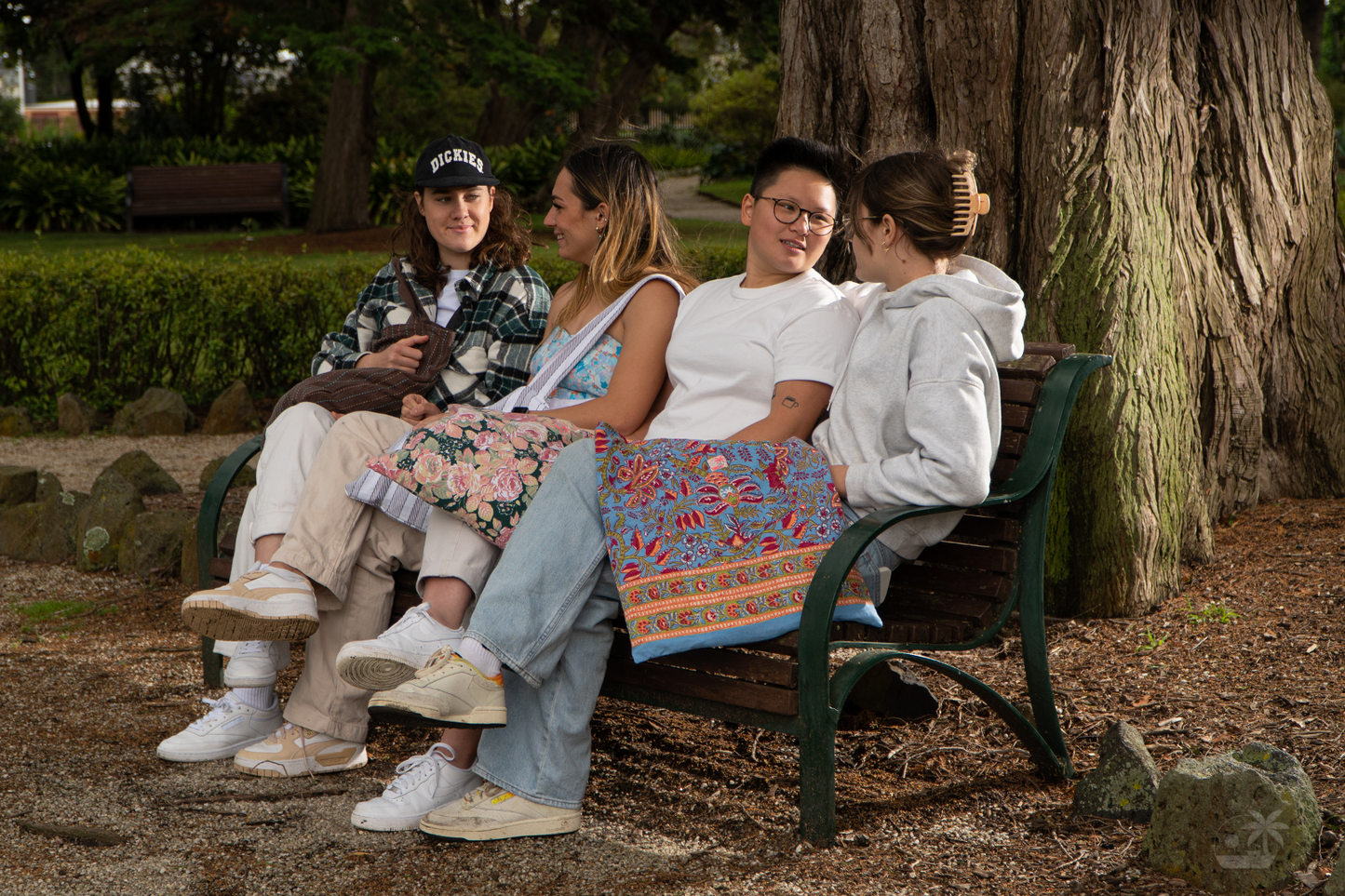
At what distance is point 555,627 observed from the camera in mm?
2535

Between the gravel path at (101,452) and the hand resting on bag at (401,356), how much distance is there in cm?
→ 297

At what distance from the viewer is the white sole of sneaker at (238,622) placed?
105 inches

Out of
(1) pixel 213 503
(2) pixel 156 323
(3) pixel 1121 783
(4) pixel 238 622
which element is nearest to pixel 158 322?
(2) pixel 156 323

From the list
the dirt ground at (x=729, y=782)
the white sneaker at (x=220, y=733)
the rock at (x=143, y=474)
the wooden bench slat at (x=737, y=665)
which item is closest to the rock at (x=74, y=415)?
the rock at (x=143, y=474)

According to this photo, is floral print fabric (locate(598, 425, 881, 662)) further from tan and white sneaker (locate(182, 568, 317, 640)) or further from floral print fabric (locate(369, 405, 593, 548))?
tan and white sneaker (locate(182, 568, 317, 640))

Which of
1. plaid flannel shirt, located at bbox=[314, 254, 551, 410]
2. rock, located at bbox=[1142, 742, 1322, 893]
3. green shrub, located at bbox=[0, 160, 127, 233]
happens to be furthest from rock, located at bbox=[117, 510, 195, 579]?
green shrub, located at bbox=[0, 160, 127, 233]

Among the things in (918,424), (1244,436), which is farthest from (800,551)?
(1244,436)

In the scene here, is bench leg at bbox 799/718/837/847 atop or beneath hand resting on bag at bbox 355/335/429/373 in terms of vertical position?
beneath

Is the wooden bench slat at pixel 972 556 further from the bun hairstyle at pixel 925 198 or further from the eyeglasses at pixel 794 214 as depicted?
the eyeglasses at pixel 794 214

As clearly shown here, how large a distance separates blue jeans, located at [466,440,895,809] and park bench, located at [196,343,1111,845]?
0.38 ft

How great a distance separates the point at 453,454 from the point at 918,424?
3.40 ft

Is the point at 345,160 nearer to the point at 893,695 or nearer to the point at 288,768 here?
the point at 288,768

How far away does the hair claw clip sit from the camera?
2691mm

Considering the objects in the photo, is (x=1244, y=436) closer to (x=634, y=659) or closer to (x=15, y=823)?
(x=634, y=659)
